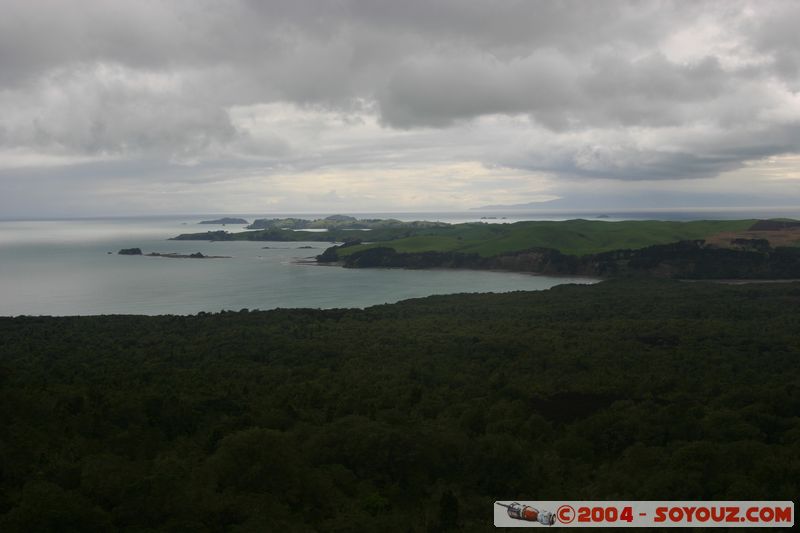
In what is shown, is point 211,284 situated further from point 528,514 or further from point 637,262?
point 528,514

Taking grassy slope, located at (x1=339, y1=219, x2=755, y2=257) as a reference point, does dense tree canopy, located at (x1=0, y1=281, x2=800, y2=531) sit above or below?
below

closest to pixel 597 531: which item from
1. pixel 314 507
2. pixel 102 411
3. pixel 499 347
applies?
pixel 314 507

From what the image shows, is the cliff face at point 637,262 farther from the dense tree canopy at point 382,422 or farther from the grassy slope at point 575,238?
the dense tree canopy at point 382,422

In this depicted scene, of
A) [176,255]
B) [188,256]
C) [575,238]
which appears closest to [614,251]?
[575,238]

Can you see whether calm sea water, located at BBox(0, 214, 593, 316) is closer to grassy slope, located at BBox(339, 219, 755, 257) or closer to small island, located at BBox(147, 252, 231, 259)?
small island, located at BBox(147, 252, 231, 259)

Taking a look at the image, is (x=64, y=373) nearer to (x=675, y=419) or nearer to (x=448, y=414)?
(x=448, y=414)

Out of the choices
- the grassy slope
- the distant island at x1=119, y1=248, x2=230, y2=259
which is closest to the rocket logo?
the grassy slope
